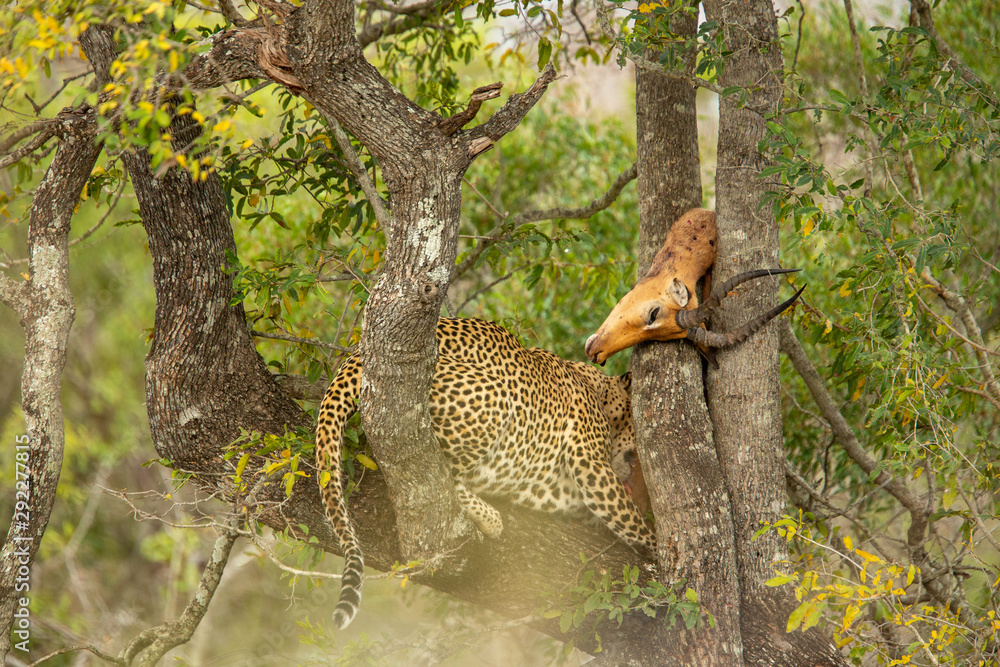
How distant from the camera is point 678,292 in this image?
14.1 feet

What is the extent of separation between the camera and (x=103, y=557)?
14805 mm

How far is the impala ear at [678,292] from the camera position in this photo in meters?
4.27

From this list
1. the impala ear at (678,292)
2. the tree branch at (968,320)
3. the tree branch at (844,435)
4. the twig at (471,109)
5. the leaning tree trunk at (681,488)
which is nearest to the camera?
the twig at (471,109)

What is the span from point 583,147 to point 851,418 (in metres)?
4.21

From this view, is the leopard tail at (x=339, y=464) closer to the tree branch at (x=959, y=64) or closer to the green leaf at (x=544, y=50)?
the green leaf at (x=544, y=50)

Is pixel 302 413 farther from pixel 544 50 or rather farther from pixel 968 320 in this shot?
pixel 968 320

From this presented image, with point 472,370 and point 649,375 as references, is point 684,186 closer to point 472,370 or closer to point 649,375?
point 649,375

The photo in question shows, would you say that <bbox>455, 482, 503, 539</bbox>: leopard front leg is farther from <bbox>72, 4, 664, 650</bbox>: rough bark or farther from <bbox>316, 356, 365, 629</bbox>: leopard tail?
<bbox>316, 356, 365, 629</bbox>: leopard tail

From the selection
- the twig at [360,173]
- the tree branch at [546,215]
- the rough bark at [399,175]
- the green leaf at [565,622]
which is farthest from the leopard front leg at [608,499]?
the twig at [360,173]

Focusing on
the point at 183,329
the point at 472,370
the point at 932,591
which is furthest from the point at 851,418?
the point at 183,329

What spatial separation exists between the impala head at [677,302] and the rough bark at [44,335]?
8.72ft

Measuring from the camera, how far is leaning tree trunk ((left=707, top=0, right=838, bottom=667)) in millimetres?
4180

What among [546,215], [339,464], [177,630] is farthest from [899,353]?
[177,630]

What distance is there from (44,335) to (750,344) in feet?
11.3
